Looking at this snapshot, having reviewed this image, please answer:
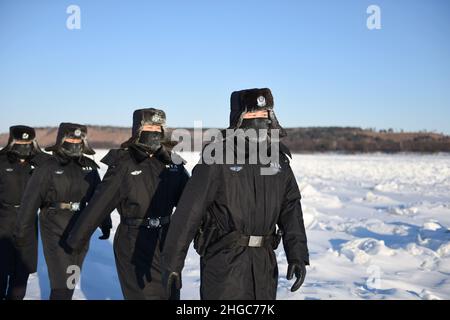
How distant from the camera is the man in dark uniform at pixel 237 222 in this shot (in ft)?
11.6

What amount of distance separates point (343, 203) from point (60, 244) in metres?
12.5

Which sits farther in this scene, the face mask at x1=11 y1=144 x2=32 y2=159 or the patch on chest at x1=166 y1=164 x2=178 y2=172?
the face mask at x1=11 y1=144 x2=32 y2=159

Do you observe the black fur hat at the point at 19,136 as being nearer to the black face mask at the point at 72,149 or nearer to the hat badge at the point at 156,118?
the black face mask at the point at 72,149

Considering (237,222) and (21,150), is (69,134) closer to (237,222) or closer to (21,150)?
(21,150)

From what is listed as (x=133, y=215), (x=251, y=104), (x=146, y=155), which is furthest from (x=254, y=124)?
(x=133, y=215)

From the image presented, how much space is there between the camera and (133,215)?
4.91 metres

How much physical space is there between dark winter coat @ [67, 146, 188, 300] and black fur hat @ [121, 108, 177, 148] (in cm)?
24

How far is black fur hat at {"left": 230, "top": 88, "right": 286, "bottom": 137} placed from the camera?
377 centimetres

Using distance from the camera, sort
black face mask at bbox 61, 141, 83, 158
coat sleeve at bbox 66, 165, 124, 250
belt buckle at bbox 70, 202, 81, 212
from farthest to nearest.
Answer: black face mask at bbox 61, 141, 83, 158 < belt buckle at bbox 70, 202, 81, 212 < coat sleeve at bbox 66, 165, 124, 250

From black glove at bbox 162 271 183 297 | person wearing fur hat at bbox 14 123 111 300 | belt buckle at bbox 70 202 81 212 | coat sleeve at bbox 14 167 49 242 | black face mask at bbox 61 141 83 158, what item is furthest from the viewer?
black face mask at bbox 61 141 83 158

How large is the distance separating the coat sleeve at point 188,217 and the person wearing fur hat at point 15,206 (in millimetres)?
2988

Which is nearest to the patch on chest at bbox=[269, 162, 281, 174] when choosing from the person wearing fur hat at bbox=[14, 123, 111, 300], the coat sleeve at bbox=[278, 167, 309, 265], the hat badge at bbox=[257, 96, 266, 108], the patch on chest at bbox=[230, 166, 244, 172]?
the coat sleeve at bbox=[278, 167, 309, 265]

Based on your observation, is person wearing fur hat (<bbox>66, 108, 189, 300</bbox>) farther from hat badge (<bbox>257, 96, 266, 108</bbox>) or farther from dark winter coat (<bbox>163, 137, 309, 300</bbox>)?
hat badge (<bbox>257, 96, 266, 108</bbox>)
